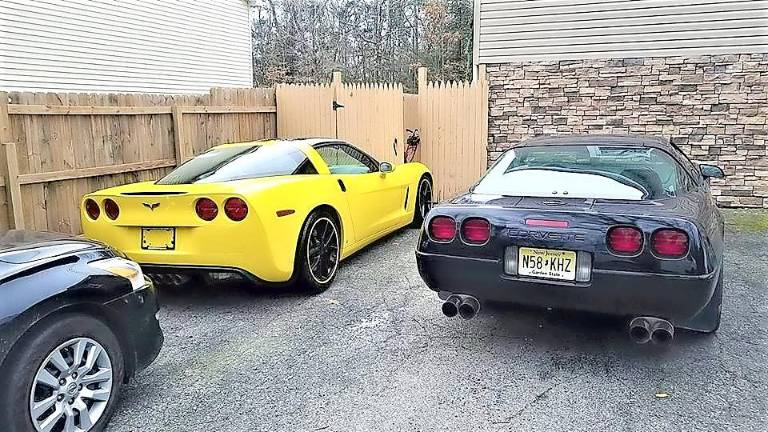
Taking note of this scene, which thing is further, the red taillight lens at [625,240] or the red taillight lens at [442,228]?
the red taillight lens at [442,228]

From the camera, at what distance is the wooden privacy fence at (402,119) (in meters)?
9.20

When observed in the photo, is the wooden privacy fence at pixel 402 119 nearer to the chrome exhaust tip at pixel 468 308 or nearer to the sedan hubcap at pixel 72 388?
the chrome exhaust tip at pixel 468 308

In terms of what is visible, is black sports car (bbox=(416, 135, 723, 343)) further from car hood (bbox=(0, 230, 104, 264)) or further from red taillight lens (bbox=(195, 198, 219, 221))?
car hood (bbox=(0, 230, 104, 264))

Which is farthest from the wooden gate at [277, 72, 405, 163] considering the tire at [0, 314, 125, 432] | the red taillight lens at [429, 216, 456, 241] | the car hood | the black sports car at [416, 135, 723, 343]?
the tire at [0, 314, 125, 432]

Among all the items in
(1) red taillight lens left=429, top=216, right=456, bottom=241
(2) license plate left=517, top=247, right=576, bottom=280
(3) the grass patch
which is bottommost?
(3) the grass patch

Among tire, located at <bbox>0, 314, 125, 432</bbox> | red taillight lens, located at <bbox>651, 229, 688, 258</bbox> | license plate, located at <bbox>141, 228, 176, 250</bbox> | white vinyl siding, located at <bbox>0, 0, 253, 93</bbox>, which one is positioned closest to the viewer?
tire, located at <bbox>0, 314, 125, 432</bbox>

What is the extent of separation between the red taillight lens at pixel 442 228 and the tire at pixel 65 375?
1.85 m

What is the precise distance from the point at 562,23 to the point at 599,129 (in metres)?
1.76

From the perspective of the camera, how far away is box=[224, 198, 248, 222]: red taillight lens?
13.3 feet

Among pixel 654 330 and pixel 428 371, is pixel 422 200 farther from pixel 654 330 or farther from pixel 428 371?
pixel 654 330

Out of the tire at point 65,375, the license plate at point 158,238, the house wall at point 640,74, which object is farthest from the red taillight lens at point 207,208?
the house wall at point 640,74

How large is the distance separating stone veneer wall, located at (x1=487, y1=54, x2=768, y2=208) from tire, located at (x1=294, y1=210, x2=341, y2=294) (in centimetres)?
523

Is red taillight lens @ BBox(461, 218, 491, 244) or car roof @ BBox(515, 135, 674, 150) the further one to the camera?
car roof @ BBox(515, 135, 674, 150)

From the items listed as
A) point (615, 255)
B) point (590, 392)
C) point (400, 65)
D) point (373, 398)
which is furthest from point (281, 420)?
point (400, 65)
